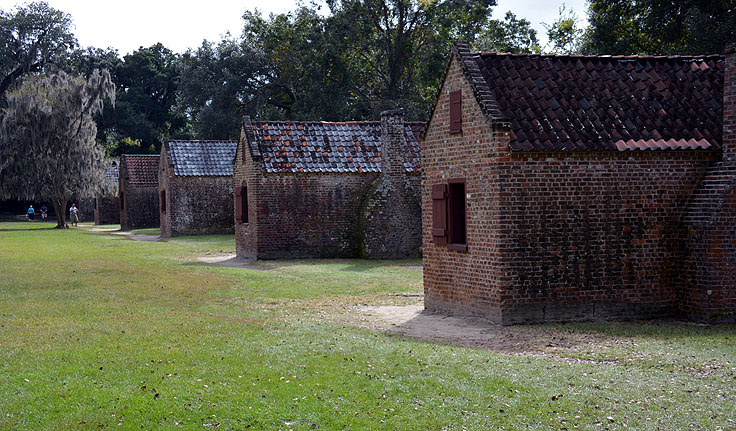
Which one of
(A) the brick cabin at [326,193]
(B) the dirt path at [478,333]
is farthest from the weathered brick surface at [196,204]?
(B) the dirt path at [478,333]

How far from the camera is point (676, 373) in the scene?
9.36 m

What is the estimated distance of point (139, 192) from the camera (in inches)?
2197

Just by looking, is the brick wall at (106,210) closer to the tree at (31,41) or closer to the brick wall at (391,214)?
the tree at (31,41)

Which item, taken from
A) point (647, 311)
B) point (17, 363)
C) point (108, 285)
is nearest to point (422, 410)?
point (17, 363)

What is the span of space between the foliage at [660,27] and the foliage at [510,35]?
15.2 metres

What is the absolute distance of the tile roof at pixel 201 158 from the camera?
44.0m

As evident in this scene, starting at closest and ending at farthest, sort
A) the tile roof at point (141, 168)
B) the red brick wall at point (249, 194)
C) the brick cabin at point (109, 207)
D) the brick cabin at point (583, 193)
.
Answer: the brick cabin at point (583, 193) → the red brick wall at point (249, 194) → the tile roof at point (141, 168) → the brick cabin at point (109, 207)

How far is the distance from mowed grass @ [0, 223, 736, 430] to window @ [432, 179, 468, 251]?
8.57 feet

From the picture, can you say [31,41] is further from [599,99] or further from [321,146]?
[599,99]

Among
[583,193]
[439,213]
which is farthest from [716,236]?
[439,213]

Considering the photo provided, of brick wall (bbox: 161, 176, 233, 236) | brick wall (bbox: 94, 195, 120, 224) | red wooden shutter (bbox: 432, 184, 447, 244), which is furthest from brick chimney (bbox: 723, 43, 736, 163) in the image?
brick wall (bbox: 94, 195, 120, 224)

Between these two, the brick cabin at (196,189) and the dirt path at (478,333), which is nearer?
the dirt path at (478,333)

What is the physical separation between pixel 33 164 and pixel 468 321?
43946 mm

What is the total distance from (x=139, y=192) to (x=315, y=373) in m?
49.1
